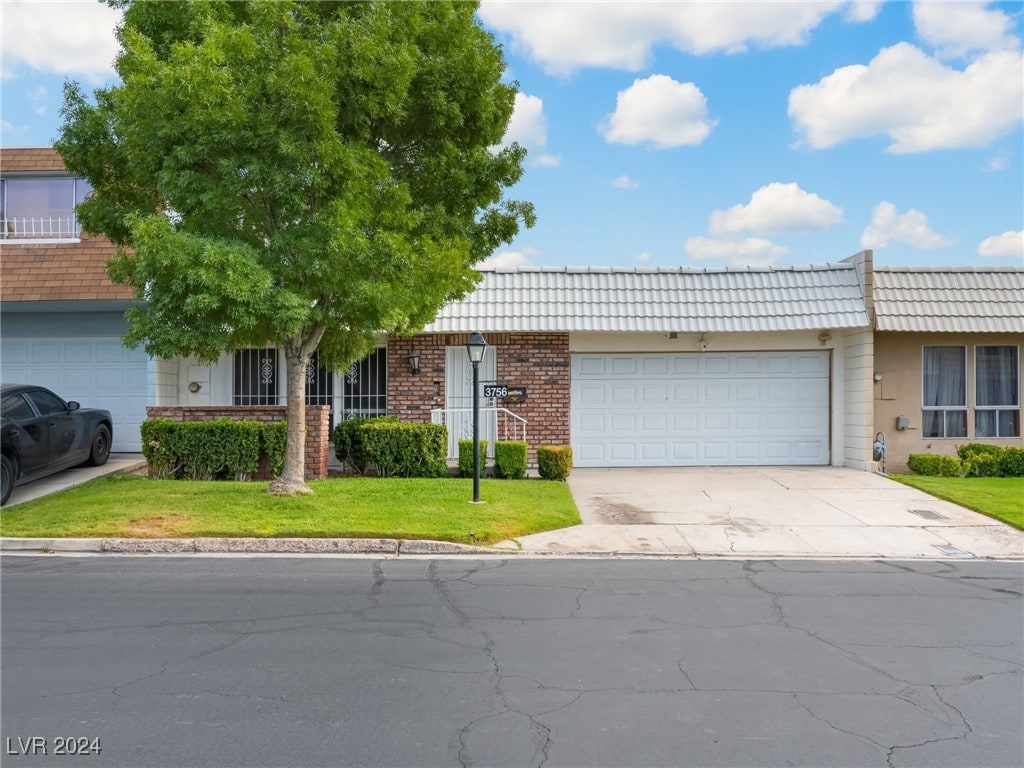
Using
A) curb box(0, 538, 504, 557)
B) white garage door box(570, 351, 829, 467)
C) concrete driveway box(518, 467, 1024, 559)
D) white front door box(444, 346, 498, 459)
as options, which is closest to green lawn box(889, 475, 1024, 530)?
concrete driveway box(518, 467, 1024, 559)

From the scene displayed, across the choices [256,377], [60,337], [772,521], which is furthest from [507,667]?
[60,337]

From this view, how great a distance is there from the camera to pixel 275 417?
13.7 m

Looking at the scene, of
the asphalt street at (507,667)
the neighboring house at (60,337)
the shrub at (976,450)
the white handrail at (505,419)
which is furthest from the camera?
the neighboring house at (60,337)

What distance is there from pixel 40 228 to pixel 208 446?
255 inches

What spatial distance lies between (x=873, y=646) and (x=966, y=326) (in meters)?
11.2

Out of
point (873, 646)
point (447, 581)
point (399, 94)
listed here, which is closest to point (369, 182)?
point (399, 94)

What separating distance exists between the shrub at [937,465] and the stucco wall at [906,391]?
52 centimetres

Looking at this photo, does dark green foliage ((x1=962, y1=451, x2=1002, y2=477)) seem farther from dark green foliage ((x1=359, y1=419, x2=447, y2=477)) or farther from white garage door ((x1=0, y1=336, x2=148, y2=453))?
white garage door ((x1=0, y1=336, x2=148, y2=453))

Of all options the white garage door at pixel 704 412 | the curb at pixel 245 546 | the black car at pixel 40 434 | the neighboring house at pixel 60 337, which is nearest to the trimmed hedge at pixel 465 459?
the white garage door at pixel 704 412

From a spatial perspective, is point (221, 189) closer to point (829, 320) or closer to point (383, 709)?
point (383, 709)

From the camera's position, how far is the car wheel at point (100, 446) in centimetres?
1369

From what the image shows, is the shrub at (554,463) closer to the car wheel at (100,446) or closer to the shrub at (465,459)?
the shrub at (465,459)

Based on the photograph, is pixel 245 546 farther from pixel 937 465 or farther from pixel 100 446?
pixel 937 465

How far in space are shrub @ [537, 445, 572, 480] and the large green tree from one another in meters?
4.01
